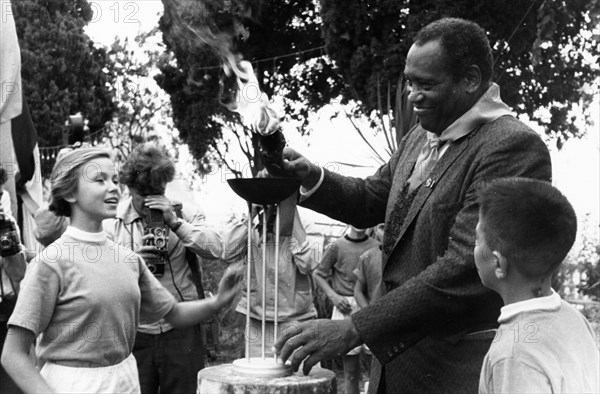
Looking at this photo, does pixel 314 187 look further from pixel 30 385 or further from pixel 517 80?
pixel 517 80

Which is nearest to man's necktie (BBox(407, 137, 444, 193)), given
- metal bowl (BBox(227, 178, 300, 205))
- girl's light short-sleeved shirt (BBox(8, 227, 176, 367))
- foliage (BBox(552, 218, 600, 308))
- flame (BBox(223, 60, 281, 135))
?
metal bowl (BBox(227, 178, 300, 205))

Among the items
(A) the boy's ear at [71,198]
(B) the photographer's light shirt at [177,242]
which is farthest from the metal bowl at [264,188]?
(B) the photographer's light shirt at [177,242]

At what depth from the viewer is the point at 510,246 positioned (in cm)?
272

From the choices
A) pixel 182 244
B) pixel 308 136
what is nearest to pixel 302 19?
pixel 308 136

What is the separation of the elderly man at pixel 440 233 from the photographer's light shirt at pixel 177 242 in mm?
2165

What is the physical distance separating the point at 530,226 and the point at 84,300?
1.88m

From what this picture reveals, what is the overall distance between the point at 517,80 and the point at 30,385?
41.8 ft

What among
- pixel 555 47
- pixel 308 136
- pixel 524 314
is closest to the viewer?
pixel 524 314

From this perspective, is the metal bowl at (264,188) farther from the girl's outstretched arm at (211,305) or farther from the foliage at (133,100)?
the foliage at (133,100)

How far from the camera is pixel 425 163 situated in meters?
3.59

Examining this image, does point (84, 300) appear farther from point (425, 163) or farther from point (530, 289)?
point (530, 289)

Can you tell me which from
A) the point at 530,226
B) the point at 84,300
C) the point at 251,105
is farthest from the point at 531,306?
the point at 84,300

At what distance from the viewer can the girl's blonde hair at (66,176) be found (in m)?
3.91

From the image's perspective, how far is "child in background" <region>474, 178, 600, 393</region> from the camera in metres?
2.52
